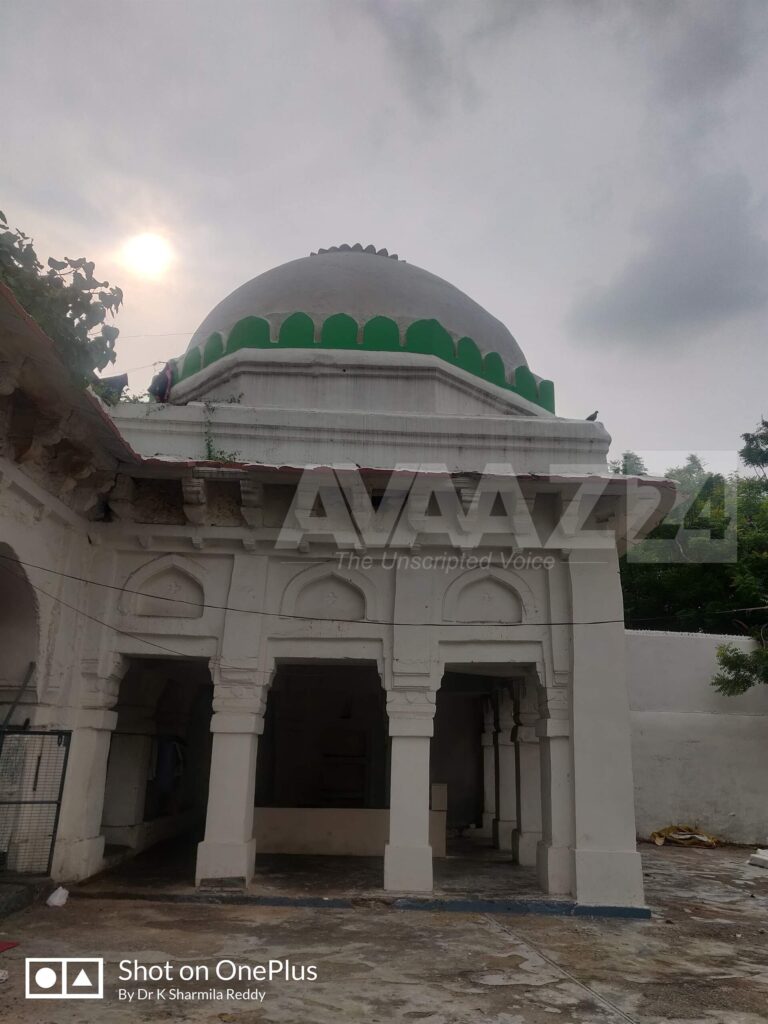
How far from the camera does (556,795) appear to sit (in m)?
7.33

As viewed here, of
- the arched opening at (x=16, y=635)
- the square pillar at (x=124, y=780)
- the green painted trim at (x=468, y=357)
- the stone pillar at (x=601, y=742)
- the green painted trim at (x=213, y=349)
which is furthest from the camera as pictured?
the green painted trim at (x=213, y=349)

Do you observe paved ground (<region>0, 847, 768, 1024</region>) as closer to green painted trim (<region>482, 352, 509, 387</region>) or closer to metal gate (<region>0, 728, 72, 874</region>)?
metal gate (<region>0, 728, 72, 874</region>)

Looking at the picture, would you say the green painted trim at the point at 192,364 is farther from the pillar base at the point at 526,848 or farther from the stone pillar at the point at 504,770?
the pillar base at the point at 526,848

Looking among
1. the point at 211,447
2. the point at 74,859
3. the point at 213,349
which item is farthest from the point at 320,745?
the point at 213,349

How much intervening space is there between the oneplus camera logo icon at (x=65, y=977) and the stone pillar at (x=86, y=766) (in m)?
2.25

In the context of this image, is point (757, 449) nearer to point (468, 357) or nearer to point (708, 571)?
point (708, 571)

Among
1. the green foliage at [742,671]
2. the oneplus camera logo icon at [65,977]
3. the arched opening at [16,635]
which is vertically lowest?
the oneplus camera logo icon at [65,977]

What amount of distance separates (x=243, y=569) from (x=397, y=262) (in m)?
6.32

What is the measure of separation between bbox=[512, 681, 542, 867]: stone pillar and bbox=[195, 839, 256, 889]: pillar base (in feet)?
12.2

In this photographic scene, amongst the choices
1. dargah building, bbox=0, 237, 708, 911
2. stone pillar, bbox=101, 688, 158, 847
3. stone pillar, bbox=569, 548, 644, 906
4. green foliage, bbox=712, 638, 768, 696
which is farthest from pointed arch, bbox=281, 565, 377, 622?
green foliage, bbox=712, 638, 768, 696

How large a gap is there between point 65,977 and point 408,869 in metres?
3.32

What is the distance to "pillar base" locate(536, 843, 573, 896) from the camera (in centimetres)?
714

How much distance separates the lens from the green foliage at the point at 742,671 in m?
12.6

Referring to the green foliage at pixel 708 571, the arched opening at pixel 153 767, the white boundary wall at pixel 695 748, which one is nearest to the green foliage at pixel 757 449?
the green foliage at pixel 708 571
